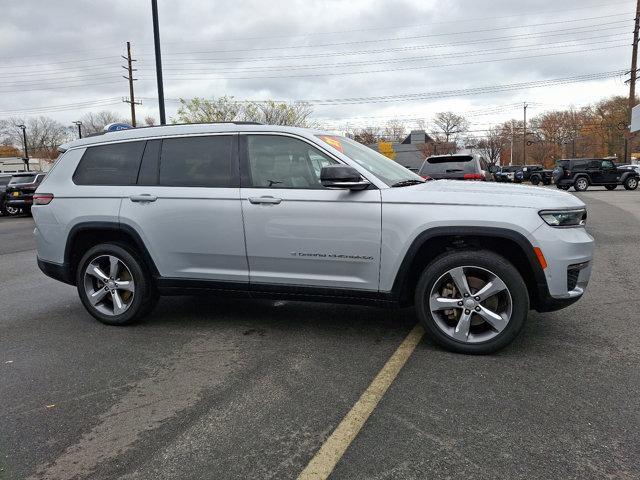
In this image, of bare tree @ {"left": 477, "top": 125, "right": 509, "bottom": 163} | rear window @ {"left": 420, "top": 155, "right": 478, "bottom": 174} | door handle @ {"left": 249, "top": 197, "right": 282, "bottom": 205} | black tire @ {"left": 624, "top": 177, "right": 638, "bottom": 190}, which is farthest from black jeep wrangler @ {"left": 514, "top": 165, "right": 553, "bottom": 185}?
bare tree @ {"left": 477, "top": 125, "right": 509, "bottom": 163}

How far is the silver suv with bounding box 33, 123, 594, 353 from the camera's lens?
3.80 meters

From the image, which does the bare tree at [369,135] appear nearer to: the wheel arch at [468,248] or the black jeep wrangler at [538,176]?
the black jeep wrangler at [538,176]

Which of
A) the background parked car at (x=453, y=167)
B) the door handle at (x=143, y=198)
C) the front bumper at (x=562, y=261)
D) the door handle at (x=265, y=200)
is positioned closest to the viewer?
the front bumper at (x=562, y=261)

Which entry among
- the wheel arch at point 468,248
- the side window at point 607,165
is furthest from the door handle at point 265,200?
the side window at point 607,165

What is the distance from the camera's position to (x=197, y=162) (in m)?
4.59

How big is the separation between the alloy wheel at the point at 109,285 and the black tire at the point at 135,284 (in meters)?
0.03

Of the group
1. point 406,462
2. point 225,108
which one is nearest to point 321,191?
point 406,462

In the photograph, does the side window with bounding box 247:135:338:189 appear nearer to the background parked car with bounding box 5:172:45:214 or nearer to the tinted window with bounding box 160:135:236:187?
the tinted window with bounding box 160:135:236:187

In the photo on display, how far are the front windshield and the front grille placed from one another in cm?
150

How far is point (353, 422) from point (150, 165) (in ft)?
10.1

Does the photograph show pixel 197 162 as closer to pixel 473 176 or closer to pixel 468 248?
pixel 468 248

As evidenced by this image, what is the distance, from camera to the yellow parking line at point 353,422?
99.1 inches

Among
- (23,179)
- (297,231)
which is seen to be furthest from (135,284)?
(23,179)

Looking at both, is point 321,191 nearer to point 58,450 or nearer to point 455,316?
point 455,316
